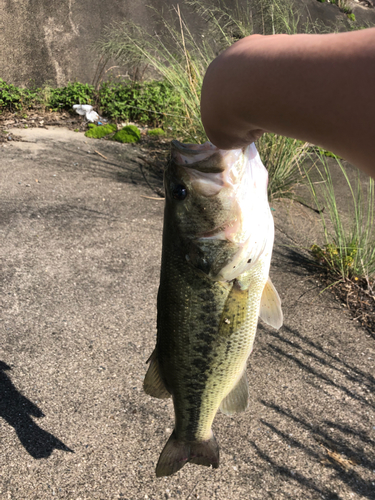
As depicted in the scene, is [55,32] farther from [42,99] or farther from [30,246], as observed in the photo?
[30,246]

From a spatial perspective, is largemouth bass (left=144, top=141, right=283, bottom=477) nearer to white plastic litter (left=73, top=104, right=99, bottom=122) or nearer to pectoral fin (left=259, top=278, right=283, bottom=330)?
pectoral fin (left=259, top=278, right=283, bottom=330)

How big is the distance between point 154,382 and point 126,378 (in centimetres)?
151

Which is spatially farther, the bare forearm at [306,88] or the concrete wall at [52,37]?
the concrete wall at [52,37]

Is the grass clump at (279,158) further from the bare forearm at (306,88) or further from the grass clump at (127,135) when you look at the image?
the bare forearm at (306,88)

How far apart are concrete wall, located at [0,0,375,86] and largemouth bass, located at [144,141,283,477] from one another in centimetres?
731

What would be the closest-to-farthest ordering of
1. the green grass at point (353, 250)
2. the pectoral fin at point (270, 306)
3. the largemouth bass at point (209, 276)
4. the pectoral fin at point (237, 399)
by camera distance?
the largemouth bass at point (209, 276) < the pectoral fin at point (270, 306) < the pectoral fin at point (237, 399) < the green grass at point (353, 250)

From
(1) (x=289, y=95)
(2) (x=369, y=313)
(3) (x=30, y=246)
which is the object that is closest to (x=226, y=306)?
(1) (x=289, y=95)

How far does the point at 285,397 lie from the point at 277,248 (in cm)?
204

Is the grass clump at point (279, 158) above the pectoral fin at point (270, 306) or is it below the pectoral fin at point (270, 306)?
below

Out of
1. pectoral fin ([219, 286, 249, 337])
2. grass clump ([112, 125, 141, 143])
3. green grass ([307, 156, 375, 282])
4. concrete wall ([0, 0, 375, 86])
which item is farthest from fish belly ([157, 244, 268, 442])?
concrete wall ([0, 0, 375, 86])

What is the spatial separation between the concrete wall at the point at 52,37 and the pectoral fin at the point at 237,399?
747 cm

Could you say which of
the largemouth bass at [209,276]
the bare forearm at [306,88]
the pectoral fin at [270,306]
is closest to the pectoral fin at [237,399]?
the largemouth bass at [209,276]

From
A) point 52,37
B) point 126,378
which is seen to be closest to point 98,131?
point 52,37

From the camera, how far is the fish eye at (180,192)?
1.36 metres
